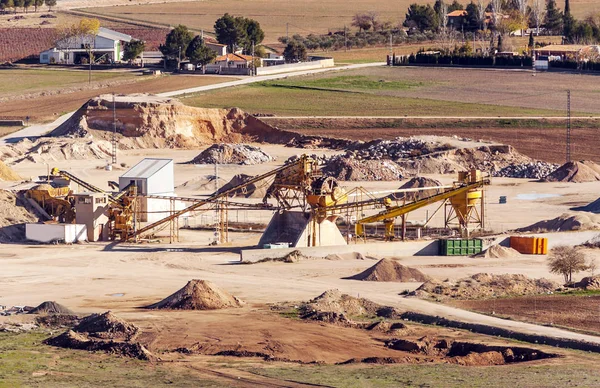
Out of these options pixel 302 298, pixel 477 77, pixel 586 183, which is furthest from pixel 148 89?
pixel 302 298

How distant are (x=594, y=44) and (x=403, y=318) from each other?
122 metres

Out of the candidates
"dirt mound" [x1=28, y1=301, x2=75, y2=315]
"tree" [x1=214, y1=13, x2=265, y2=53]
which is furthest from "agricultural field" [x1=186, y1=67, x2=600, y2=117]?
"dirt mound" [x1=28, y1=301, x2=75, y2=315]

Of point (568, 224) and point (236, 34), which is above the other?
point (236, 34)

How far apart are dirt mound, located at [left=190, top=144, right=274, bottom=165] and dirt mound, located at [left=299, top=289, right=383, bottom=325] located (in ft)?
141

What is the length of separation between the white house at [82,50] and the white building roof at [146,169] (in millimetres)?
84391

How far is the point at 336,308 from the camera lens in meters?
48.1

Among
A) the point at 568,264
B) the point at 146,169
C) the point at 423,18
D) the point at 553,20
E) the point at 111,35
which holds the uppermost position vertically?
the point at 423,18

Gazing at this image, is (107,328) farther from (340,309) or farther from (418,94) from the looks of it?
(418,94)

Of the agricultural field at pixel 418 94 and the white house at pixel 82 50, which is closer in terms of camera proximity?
the agricultural field at pixel 418 94

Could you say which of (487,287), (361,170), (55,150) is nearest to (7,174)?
(55,150)

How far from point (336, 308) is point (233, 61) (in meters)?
99.3

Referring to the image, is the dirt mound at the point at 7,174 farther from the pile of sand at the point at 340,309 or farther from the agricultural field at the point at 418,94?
the agricultural field at the point at 418,94

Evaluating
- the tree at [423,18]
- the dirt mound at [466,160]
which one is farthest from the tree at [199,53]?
the dirt mound at [466,160]

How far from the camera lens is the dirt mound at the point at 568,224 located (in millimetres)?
66250
